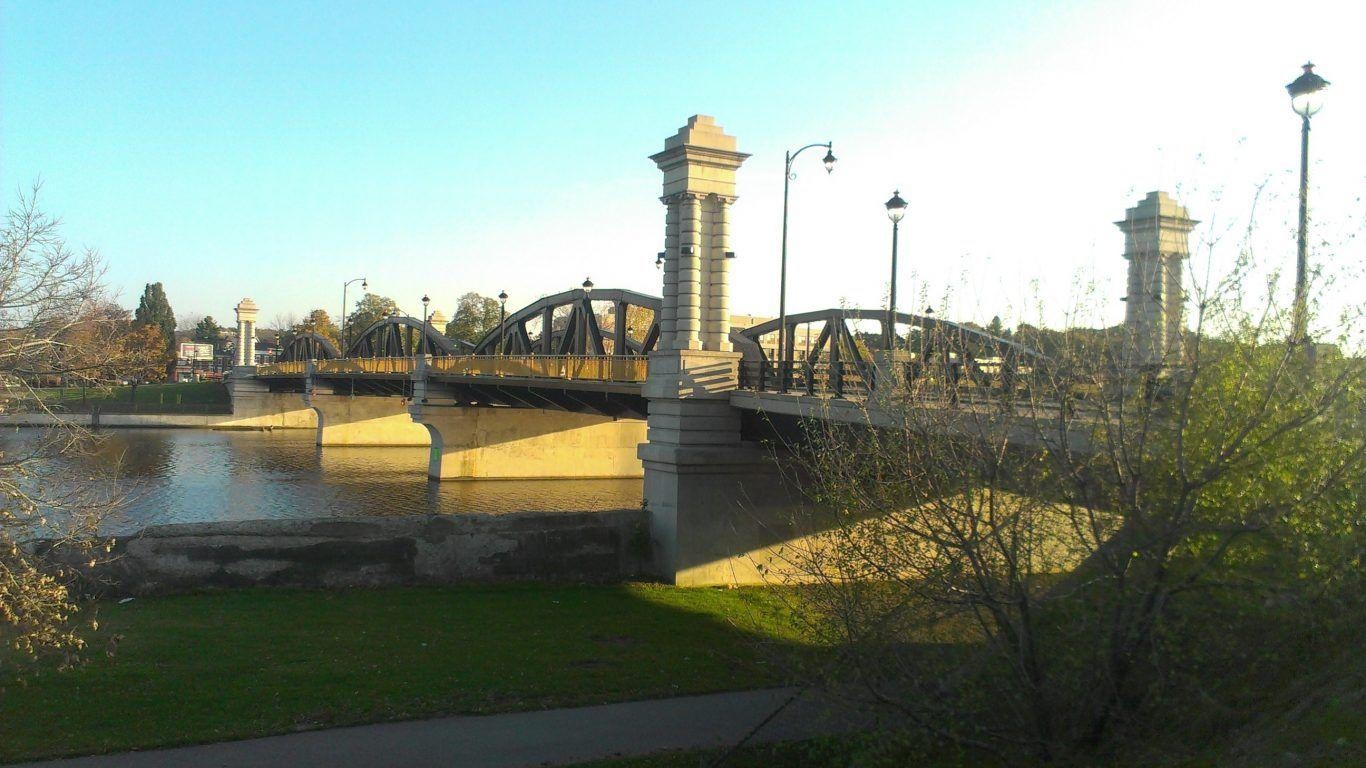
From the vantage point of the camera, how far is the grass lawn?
10.1 metres

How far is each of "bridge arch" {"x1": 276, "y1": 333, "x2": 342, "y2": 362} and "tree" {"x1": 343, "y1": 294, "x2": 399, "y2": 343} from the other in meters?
12.4

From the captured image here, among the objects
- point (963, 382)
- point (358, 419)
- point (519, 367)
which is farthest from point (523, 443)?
point (963, 382)

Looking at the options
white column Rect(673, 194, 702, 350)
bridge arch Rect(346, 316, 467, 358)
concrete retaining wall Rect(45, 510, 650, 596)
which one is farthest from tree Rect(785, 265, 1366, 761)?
bridge arch Rect(346, 316, 467, 358)

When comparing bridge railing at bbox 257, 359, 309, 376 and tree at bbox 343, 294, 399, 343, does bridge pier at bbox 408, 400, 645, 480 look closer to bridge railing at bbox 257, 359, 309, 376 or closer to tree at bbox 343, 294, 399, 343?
bridge railing at bbox 257, 359, 309, 376

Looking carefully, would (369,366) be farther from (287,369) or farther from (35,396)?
(35,396)

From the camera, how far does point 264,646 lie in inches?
523

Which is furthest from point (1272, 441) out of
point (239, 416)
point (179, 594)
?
point (239, 416)

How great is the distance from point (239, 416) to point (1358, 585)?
76.3 metres

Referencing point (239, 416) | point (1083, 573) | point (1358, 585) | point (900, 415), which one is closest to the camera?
point (1358, 585)

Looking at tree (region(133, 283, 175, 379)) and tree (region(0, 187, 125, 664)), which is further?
tree (region(133, 283, 175, 379))

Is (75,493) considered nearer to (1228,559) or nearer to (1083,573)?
(1083,573)

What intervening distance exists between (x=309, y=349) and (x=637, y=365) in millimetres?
65636

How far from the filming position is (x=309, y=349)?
86.7 metres

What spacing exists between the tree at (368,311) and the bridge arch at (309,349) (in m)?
12.4
